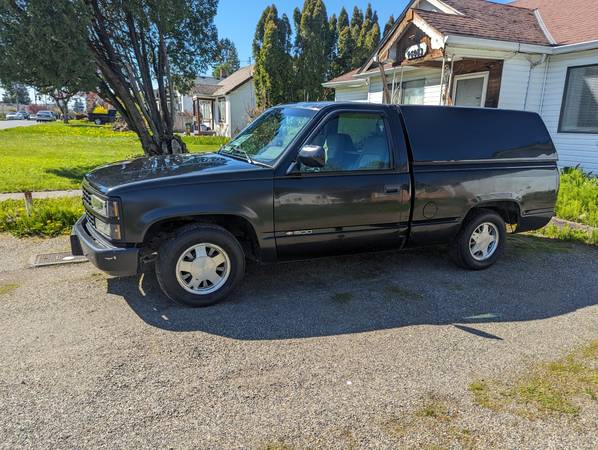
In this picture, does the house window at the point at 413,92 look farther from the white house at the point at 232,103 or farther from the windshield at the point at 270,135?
the white house at the point at 232,103

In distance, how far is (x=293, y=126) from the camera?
4.55 m

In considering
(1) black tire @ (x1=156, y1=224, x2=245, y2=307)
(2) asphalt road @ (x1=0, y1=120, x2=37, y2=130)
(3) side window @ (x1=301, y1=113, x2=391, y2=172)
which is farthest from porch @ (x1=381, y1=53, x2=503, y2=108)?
(2) asphalt road @ (x1=0, y1=120, x2=37, y2=130)

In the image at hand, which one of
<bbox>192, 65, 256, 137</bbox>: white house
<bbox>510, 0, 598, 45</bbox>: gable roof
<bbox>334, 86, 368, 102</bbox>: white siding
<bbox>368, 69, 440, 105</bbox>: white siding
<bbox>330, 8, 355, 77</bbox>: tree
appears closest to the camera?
<bbox>510, 0, 598, 45</bbox>: gable roof

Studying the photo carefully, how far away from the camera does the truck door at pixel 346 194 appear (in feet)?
14.0

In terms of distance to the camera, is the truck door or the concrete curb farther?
the concrete curb

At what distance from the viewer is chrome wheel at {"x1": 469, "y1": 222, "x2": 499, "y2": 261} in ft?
17.5

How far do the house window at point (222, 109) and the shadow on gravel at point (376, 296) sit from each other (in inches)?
1264

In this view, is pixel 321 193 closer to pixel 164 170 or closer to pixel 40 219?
pixel 164 170

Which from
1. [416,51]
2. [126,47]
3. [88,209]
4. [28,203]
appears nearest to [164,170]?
[88,209]

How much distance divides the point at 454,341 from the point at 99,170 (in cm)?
386

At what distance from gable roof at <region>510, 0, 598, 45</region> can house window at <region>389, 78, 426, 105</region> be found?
12.1 ft

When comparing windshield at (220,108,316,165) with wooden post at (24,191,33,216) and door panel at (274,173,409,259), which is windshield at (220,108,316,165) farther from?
wooden post at (24,191,33,216)

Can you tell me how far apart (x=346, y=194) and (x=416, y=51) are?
8.32m

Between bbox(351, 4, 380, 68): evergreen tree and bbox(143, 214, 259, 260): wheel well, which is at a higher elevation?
bbox(351, 4, 380, 68): evergreen tree
